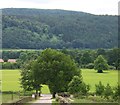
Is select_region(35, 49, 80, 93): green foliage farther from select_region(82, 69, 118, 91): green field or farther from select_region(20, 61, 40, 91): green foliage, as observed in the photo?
select_region(82, 69, 118, 91): green field

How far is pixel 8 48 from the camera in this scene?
561 ft

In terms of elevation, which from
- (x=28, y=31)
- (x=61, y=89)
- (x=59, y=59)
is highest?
(x=28, y=31)

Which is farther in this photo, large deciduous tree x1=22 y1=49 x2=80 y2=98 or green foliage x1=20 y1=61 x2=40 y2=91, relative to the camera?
green foliage x1=20 y1=61 x2=40 y2=91

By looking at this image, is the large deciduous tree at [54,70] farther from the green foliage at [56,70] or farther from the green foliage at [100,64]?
the green foliage at [100,64]

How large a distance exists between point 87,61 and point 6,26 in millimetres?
76459

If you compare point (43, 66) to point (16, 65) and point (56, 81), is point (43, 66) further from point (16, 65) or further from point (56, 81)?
point (16, 65)

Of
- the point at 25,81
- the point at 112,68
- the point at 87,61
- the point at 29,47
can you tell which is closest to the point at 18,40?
the point at 29,47

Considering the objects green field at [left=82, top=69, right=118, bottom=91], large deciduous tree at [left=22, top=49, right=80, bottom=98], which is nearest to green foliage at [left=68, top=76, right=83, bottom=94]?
large deciduous tree at [left=22, top=49, right=80, bottom=98]

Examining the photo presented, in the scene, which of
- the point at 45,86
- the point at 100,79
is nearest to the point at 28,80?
the point at 45,86

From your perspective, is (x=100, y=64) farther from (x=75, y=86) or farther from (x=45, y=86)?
(x=75, y=86)

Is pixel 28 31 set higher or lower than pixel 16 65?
higher

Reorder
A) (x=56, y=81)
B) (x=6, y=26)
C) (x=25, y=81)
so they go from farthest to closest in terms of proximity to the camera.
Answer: (x=6, y=26) → (x=25, y=81) → (x=56, y=81)

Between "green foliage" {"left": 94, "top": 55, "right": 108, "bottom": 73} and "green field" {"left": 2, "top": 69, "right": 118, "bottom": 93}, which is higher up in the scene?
"green foliage" {"left": 94, "top": 55, "right": 108, "bottom": 73}

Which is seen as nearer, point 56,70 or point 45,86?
point 56,70
